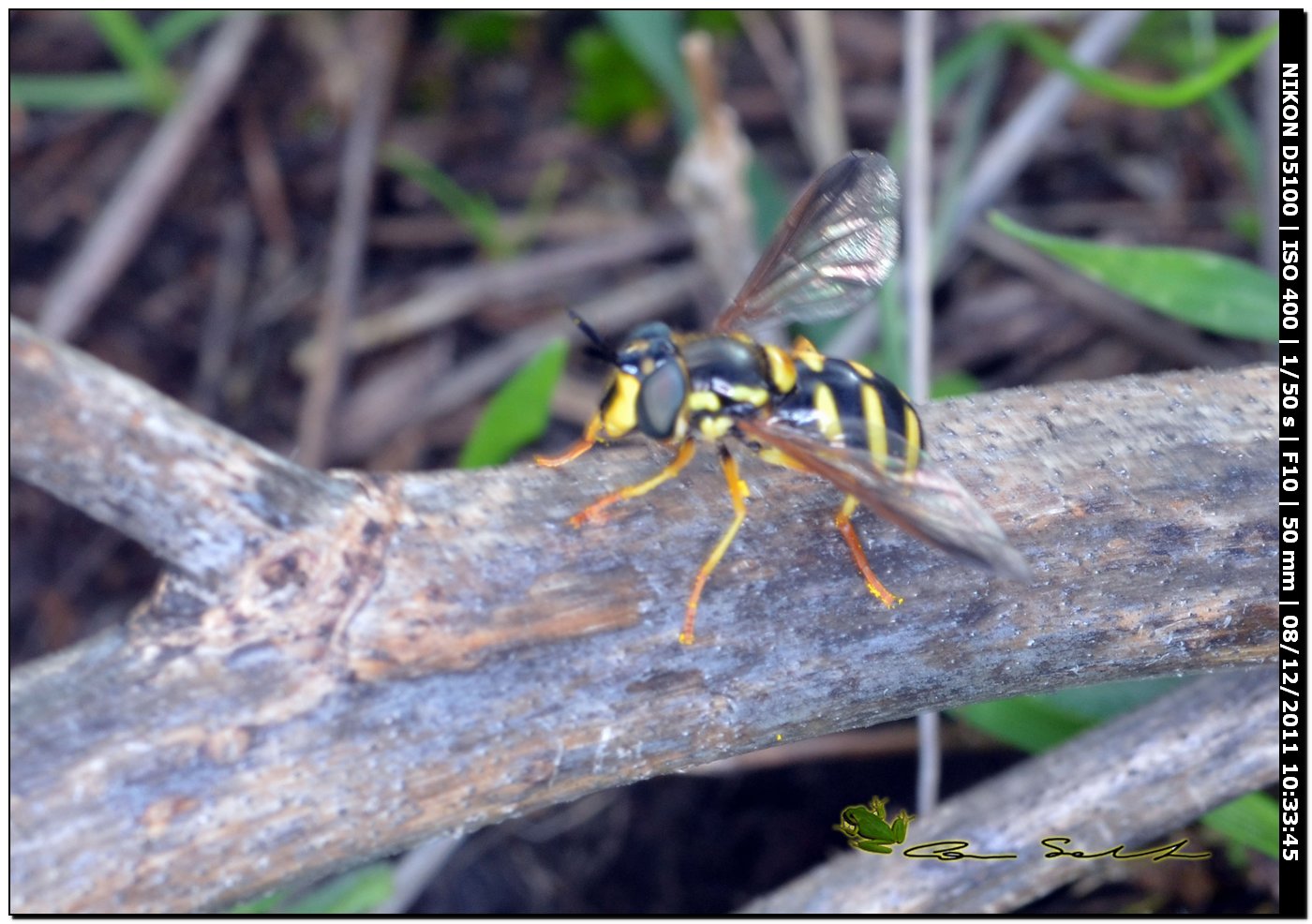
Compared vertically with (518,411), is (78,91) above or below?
above

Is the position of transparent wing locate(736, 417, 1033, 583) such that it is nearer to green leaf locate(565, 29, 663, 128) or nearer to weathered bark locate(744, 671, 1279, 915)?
weathered bark locate(744, 671, 1279, 915)

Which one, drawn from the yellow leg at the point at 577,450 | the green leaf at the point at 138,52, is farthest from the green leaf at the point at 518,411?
the green leaf at the point at 138,52

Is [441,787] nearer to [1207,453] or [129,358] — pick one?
[1207,453]

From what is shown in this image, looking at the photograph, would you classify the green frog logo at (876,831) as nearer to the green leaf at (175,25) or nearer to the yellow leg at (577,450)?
the yellow leg at (577,450)

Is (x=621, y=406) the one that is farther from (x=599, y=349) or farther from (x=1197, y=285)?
(x=1197, y=285)

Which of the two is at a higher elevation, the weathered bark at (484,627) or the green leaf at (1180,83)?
the green leaf at (1180,83)

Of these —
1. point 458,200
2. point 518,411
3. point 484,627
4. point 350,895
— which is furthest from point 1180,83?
point 350,895
